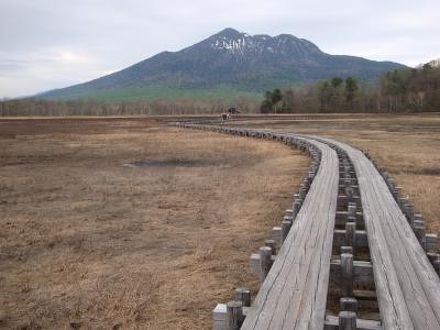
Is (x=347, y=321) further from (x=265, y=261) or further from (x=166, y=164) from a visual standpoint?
(x=166, y=164)

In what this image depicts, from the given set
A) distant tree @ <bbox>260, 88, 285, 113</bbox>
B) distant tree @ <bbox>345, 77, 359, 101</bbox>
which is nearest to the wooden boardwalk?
distant tree @ <bbox>260, 88, 285, 113</bbox>

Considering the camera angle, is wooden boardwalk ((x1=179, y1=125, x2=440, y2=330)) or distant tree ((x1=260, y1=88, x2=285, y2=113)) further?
distant tree ((x1=260, y1=88, x2=285, y2=113))

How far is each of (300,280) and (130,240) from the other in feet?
15.8

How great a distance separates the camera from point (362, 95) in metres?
102

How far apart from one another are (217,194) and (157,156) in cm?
1117

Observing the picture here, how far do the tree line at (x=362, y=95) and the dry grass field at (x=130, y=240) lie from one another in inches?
3403

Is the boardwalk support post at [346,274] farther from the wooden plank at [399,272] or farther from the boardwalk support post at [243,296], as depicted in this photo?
the boardwalk support post at [243,296]

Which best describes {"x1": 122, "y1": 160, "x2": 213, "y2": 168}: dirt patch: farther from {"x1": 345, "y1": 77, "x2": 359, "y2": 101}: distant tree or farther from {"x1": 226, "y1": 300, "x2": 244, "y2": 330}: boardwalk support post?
{"x1": 345, "y1": 77, "x2": 359, "y2": 101}: distant tree

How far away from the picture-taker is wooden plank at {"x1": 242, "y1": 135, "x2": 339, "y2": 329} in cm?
405

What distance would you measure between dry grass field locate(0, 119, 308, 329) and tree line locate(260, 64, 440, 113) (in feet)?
284

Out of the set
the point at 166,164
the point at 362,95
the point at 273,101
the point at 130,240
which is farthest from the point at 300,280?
the point at 273,101

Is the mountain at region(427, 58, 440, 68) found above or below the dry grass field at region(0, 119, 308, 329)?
above

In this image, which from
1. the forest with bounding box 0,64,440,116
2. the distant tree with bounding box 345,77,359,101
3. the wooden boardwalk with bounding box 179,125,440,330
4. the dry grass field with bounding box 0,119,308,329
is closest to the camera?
the wooden boardwalk with bounding box 179,125,440,330

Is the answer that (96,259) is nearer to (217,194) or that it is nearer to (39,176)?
(217,194)
